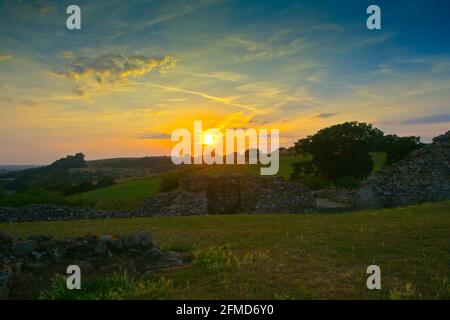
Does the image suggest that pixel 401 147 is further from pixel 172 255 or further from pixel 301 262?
pixel 172 255

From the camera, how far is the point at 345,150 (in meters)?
55.8

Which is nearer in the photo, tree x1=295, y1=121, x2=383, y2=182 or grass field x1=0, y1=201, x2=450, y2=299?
grass field x1=0, y1=201, x2=450, y2=299

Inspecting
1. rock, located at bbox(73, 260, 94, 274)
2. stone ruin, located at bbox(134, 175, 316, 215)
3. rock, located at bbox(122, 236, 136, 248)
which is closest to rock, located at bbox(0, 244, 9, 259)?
rock, located at bbox(73, 260, 94, 274)

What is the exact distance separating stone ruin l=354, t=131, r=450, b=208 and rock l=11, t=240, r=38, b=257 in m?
24.4

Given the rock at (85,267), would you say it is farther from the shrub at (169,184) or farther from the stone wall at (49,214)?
the shrub at (169,184)

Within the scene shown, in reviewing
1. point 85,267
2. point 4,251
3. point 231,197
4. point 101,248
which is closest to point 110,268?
point 85,267

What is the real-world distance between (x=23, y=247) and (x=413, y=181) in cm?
2594

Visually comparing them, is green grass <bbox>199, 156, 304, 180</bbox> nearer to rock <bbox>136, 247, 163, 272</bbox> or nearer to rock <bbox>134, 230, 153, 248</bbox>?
rock <bbox>134, 230, 153, 248</bbox>

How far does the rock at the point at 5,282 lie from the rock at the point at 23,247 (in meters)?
1.70

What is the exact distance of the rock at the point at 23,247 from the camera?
36.3ft

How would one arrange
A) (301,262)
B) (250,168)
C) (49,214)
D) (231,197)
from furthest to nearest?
(250,168) → (231,197) → (49,214) → (301,262)

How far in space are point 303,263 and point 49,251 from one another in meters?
6.31

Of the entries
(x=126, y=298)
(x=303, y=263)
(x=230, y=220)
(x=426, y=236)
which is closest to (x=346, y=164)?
(x=230, y=220)

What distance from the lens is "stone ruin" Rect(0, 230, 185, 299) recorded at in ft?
34.1
